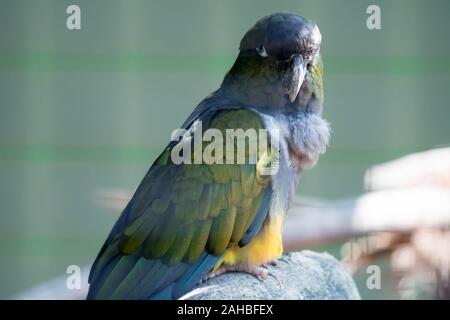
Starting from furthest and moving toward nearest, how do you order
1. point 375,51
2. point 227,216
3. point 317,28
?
point 375,51
point 317,28
point 227,216

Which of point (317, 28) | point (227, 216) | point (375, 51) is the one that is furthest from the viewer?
point (375, 51)

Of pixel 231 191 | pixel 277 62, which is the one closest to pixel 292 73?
pixel 277 62

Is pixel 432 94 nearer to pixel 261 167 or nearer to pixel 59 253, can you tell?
pixel 261 167

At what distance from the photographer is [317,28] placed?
2.91m

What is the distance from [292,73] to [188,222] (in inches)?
26.1

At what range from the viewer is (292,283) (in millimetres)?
2891

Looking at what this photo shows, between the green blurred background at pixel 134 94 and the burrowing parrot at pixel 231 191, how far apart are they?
8.2 inches

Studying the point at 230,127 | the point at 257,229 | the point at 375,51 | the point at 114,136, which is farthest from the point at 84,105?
the point at 375,51

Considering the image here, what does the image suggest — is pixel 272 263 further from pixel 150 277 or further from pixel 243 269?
pixel 150 277

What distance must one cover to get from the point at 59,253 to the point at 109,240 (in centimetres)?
34

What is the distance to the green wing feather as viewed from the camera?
8.82 ft

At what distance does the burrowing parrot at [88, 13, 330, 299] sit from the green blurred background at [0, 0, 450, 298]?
A: 0.68ft

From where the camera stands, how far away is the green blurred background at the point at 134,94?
304 centimetres

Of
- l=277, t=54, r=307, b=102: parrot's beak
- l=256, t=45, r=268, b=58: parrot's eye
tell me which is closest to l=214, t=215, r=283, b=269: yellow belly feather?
l=277, t=54, r=307, b=102: parrot's beak
